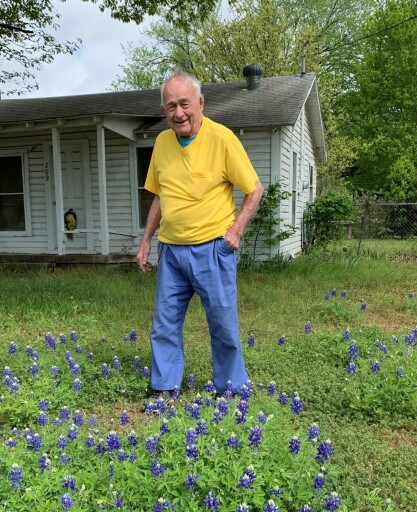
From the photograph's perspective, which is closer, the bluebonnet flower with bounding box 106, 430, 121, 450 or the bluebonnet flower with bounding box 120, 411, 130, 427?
the bluebonnet flower with bounding box 106, 430, 121, 450

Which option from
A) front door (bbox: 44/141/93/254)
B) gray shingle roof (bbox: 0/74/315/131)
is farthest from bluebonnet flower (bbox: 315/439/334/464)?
front door (bbox: 44/141/93/254)

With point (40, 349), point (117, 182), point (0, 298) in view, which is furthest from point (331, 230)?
point (40, 349)

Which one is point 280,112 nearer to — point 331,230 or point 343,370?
point 331,230

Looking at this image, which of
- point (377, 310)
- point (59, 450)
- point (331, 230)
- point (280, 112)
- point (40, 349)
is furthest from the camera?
point (331, 230)

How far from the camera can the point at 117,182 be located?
10.2 metres

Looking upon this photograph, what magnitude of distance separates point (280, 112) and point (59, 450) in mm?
7970

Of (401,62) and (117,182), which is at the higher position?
(401,62)

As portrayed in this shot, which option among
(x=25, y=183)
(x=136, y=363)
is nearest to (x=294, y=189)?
(x=25, y=183)

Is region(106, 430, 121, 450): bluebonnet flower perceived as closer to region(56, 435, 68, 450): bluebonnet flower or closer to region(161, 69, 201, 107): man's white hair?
region(56, 435, 68, 450): bluebonnet flower

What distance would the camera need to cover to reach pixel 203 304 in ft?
10.6

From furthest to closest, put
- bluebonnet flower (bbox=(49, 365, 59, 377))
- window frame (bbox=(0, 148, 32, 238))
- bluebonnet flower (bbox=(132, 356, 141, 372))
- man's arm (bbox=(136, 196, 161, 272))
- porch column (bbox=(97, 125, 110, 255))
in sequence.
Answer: window frame (bbox=(0, 148, 32, 238)) → porch column (bbox=(97, 125, 110, 255)) → bluebonnet flower (bbox=(132, 356, 141, 372)) → man's arm (bbox=(136, 196, 161, 272)) → bluebonnet flower (bbox=(49, 365, 59, 377))

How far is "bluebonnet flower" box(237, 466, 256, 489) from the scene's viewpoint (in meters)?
1.78

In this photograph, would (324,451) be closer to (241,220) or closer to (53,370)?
(241,220)

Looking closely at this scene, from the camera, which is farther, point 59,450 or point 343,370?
point 343,370
